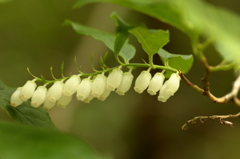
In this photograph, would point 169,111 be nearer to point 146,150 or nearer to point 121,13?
point 146,150

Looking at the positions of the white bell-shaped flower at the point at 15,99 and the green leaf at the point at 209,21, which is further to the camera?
the white bell-shaped flower at the point at 15,99

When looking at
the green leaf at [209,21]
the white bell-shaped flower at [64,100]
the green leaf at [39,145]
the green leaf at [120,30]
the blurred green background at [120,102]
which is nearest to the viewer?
the green leaf at [209,21]

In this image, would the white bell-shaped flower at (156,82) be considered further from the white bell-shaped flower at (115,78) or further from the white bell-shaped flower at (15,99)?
the white bell-shaped flower at (15,99)

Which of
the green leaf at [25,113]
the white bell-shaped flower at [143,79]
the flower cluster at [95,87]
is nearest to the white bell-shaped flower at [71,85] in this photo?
the flower cluster at [95,87]

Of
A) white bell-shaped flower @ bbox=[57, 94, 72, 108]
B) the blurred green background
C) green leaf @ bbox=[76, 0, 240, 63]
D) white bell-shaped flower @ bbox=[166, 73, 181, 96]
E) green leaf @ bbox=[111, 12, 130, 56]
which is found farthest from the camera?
the blurred green background

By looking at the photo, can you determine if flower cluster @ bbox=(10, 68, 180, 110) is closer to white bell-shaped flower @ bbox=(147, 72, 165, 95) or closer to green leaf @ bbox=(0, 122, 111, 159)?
white bell-shaped flower @ bbox=(147, 72, 165, 95)

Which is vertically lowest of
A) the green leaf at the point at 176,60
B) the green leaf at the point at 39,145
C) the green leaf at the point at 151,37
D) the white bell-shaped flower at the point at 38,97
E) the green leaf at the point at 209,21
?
the white bell-shaped flower at the point at 38,97

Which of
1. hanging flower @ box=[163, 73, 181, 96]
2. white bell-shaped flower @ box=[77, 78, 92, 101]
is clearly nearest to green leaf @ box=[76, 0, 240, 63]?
hanging flower @ box=[163, 73, 181, 96]
